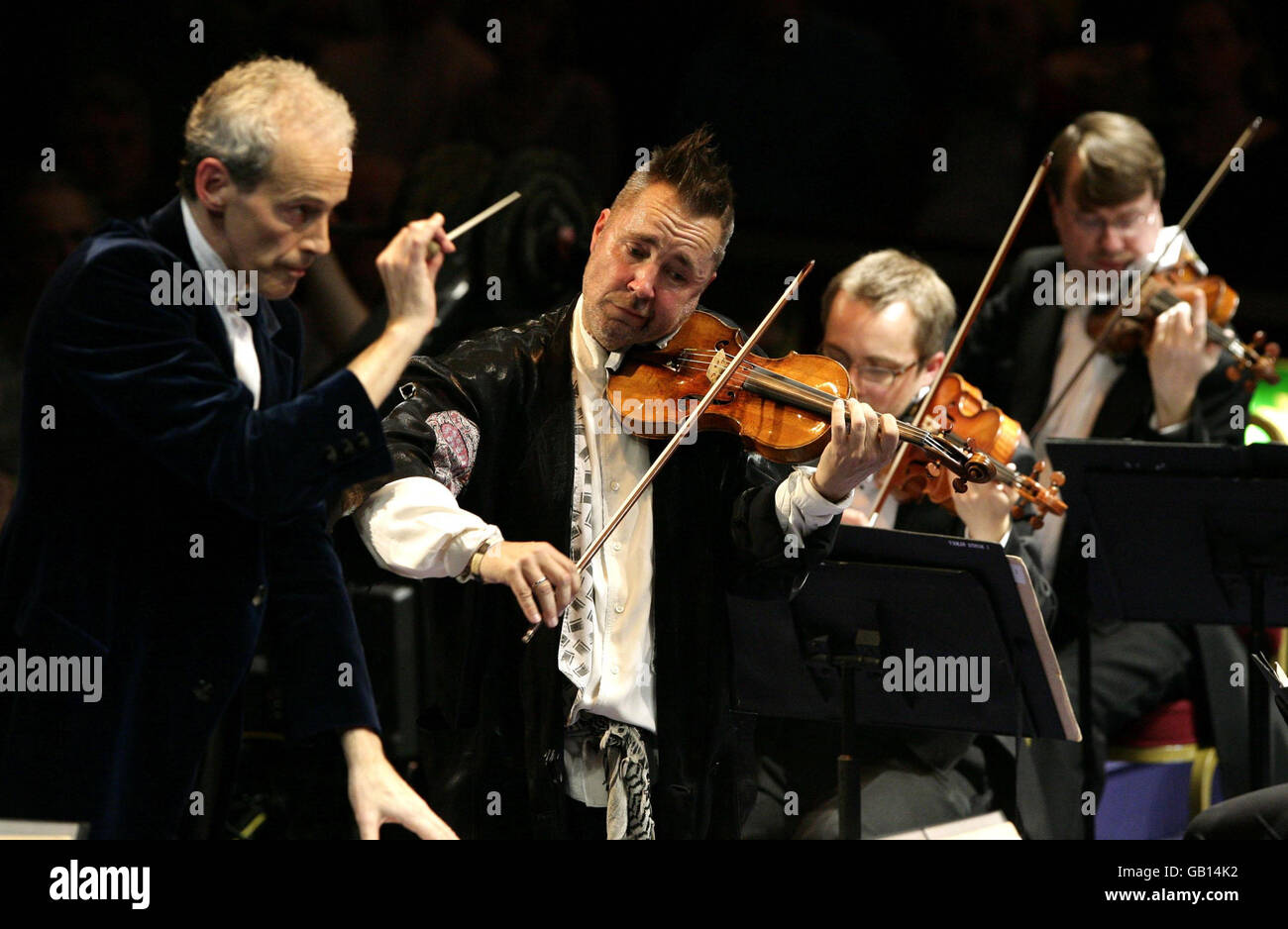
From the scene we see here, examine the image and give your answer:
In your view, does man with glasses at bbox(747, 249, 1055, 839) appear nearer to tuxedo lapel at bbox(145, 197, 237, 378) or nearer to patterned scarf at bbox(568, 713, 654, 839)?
patterned scarf at bbox(568, 713, 654, 839)

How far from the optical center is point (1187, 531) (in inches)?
114

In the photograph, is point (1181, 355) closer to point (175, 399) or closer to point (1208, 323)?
point (1208, 323)

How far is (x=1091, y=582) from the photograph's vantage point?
301cm

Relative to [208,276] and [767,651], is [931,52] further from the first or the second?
[208,276]

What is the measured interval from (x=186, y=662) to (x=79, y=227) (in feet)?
5.28

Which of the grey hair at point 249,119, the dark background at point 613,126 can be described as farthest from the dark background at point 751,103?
the grey hair at point 249,119

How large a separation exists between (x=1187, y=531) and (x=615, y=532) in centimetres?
119

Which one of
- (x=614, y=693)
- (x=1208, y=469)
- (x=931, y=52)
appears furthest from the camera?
(x=931, y=52)

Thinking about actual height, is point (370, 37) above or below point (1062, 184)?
above

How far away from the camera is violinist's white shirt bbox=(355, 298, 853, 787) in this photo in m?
2.10

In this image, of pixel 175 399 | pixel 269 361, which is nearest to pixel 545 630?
pixel 269 361

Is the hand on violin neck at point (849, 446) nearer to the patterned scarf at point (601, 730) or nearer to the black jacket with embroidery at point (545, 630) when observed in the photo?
the black jacket with embroidery at point (545, 630)
